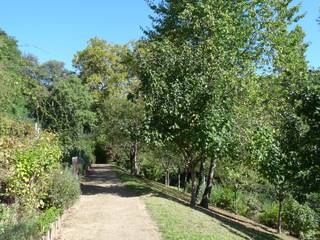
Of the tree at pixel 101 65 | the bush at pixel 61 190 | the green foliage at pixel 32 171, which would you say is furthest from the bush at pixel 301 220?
the tree at pixel 101 65

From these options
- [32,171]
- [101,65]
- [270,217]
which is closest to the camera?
[32,171]

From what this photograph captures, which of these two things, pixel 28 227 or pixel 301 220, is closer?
pixel 28 227

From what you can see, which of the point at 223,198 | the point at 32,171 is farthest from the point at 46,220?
the point at 223,198

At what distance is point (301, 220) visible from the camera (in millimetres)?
20406

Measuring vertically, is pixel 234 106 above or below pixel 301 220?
above

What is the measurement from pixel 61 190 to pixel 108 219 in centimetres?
165

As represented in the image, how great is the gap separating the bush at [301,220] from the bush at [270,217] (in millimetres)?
1317

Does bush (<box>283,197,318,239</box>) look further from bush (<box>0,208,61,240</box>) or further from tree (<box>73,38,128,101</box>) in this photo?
tree (<box>73,38,128,101</box>)

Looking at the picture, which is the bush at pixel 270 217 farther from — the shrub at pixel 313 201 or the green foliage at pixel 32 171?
the green foliage at pixel 32 171

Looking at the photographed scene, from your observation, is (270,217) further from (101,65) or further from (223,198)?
(101,65)

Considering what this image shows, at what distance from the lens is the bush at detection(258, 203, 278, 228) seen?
22734 mm

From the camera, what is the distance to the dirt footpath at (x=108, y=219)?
37.0 ft

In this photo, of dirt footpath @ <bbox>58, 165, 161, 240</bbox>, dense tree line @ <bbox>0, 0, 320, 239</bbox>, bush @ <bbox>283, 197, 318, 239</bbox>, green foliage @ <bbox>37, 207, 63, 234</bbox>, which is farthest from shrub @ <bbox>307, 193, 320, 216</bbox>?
green foliage @ <bbox>37, 207, 63, 234</bbox>

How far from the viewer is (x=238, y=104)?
19312mm
